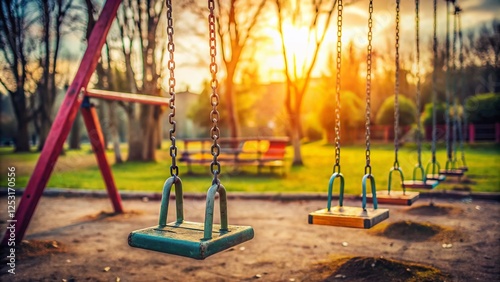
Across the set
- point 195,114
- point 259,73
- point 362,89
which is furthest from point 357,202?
point 362,89

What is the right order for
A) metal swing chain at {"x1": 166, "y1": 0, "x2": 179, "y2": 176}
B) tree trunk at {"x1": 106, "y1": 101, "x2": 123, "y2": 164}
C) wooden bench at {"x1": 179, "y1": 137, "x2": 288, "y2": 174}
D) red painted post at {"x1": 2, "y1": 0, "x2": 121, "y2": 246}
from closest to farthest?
metal swing chain at {"x1": 166, "y1": 0, "x2": 179, "y2": 176}
red painted post at {"x1": 2, "y1": 0, "x2": 121, "y2": 246}
wooden bench at {"x1": 179, "y1": 137, "x2": 288, "y2": 174}
tree trunk at {"x1": 106, "y1": 101, "x2": 123, "y2": 164}

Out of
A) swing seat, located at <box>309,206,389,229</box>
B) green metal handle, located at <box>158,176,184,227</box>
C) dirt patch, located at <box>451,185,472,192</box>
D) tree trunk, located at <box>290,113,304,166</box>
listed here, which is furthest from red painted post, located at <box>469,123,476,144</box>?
green metal handle, located at <box>158,176,184,227</box>

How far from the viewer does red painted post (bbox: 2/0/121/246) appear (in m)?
5.62

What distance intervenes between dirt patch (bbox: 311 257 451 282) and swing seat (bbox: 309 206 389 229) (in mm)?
737

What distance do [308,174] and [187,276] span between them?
9497mm

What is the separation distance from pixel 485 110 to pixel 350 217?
22.6 m

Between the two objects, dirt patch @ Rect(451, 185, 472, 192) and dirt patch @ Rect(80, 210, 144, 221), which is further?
dirt patch @ Rect(451, 185, 472, 192)

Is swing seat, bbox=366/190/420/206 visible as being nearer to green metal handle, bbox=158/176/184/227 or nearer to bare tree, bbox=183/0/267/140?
green metal handle, bbox=158/176/184/227

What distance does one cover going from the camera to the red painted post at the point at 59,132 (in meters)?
5.62

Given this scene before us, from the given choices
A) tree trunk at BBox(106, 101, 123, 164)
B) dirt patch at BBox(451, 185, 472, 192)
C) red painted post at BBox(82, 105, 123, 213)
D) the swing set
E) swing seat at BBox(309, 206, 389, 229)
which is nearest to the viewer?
the swing set

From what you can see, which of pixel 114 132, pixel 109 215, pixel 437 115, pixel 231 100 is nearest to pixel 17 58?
pixel 114 132

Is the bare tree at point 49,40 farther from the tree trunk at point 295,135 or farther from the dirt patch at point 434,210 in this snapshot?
the dirt patch at point 434,210

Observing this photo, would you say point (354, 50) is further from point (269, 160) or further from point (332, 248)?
point (332, 248)

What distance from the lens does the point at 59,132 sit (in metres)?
5.75
